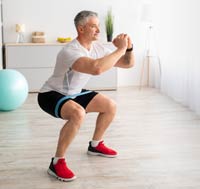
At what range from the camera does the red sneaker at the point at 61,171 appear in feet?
9.37

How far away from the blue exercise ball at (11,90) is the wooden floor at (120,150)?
11cm

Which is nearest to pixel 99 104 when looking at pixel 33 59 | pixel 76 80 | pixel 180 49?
pixel 76 80

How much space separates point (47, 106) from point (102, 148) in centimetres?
63

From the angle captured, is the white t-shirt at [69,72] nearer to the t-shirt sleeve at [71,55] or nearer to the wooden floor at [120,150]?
the t-shirt sleeve at [71,55]

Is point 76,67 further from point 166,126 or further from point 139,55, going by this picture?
point 139,55

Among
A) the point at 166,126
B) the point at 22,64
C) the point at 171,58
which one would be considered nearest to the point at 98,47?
the point at 166,126

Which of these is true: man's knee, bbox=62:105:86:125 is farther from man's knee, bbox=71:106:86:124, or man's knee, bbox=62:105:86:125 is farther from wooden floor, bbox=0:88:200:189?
wooden floor, bbox=0:88:200:189

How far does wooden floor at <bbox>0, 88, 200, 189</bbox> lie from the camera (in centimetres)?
284

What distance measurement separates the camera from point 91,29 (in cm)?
295

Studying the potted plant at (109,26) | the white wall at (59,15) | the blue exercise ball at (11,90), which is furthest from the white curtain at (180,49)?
the blue exercise ball at (11,90)

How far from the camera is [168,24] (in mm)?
5684

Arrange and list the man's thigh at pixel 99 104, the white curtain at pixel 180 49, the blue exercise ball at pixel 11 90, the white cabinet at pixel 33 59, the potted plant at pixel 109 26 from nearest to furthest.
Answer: the man's thigh at pixel 99 104 < the blue exercise ball at pixel 11 90 < the white curtain at pixel 180 49 < the white cabinet at pixel 33 59 < the potted plant at pixel 109 26

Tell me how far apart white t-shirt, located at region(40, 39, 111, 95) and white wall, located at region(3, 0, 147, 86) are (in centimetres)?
329

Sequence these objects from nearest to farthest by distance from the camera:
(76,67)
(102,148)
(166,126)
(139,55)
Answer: (76,67)
(102,148)
(166,126)
(139,55)
